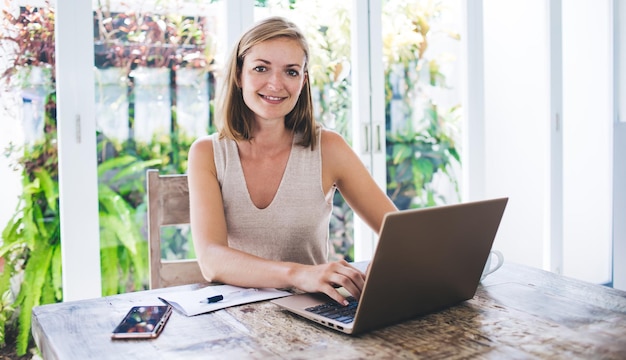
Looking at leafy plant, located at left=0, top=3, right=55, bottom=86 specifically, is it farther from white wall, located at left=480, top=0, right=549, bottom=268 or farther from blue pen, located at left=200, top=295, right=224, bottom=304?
white wall, located at left=480, top=0, right=549, bottom=268

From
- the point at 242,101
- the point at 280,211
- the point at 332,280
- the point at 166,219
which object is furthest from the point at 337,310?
the point at 242,101

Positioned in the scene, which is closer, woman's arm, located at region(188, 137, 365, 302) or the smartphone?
the smartphone

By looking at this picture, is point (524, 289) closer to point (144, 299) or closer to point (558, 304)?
point (558, 304)

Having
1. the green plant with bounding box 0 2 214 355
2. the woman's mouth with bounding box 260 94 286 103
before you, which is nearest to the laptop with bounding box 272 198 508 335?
the woman's mouth with bounding box 260 94 286 103

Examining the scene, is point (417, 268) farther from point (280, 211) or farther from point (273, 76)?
point (273, 76)

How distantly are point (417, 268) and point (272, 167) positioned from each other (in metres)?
0.87

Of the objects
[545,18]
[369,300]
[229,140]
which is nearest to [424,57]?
[545,18]

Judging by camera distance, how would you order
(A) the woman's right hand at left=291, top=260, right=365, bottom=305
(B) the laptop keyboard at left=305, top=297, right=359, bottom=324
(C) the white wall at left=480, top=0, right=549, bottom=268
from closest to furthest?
1. (B) the laptop keyboard at left=305, top=297, right=359, bottom=324
2. (A) the woman's right hand at left=291, top=260, right=365, bottom=305
3. (C) the white wall at left=480, top=0, right=549, bottom=268

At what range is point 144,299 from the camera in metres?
1.27

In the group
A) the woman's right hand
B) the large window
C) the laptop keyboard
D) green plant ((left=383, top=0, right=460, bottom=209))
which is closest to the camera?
the laptop keyboard

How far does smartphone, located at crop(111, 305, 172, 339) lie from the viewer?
100 centimetres

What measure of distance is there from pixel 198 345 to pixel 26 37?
1.93 m

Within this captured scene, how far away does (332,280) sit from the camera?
46.5 inches

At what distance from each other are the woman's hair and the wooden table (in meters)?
0.74
